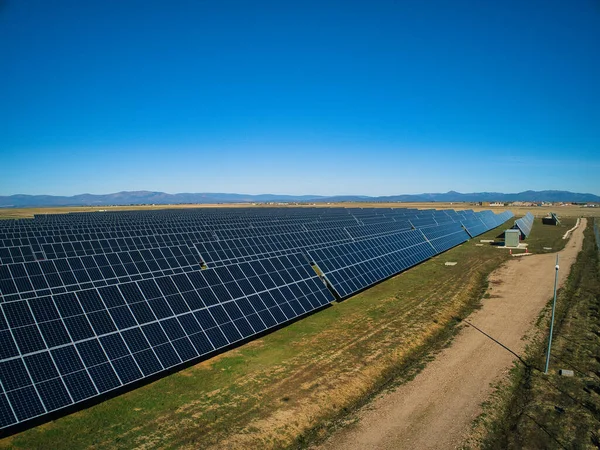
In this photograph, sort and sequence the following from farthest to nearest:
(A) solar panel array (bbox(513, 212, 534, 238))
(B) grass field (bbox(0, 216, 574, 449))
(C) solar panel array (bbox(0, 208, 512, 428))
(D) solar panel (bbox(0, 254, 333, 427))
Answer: (A) solar panel array (bbox(513, 212, 534, 238)), (C) solar panel array (bbox(0, 208, 512, 428)), (D) solar panel (bbox(0, 254, 333, 427)), (B) grass field (bbox(0, 216, 574, 449))

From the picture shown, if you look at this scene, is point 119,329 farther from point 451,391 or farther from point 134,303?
point 451,391

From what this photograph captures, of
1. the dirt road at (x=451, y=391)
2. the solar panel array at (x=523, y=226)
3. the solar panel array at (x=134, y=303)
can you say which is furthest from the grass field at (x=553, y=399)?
the solar panel array at (x=523, y=226)

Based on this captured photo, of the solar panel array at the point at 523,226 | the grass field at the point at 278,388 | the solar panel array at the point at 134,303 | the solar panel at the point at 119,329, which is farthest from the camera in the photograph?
the solar panel array at the point at 523,226

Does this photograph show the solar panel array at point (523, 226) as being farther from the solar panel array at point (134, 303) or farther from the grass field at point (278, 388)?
the grass field at point (278, 388)

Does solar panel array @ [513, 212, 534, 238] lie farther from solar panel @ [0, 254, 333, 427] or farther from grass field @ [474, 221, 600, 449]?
solar panel @ [0, 254, 333, 427]

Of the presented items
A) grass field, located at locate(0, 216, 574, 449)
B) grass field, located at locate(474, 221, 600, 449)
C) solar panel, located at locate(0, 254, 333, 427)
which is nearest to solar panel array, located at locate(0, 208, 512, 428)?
solar panel, located at locate(0, 254, 333, 427)
